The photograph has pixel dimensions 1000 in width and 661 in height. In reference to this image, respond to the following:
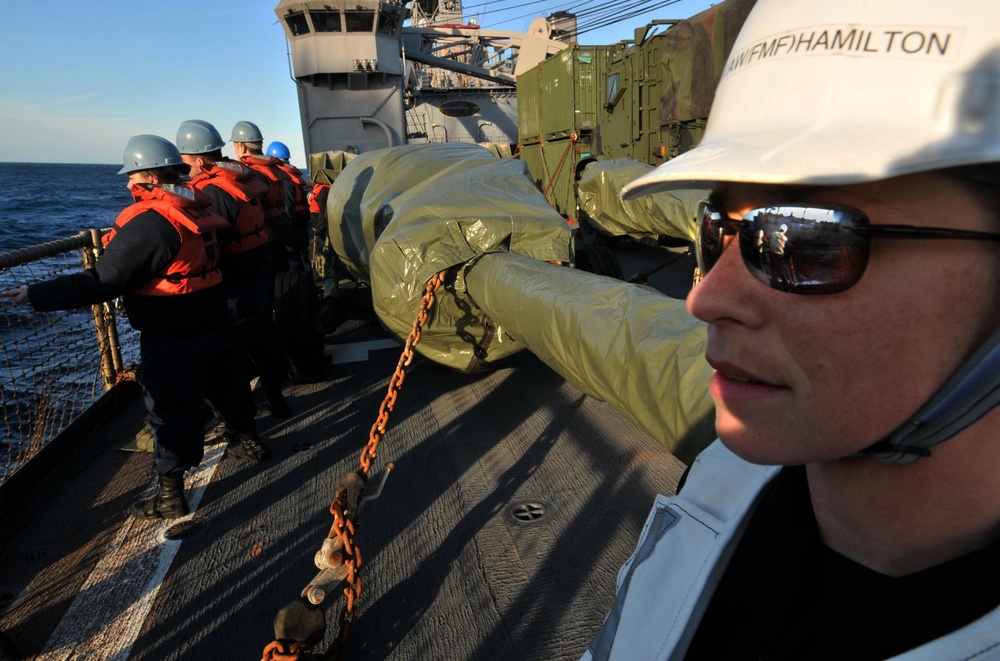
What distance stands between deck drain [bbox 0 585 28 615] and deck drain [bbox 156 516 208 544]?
578mm

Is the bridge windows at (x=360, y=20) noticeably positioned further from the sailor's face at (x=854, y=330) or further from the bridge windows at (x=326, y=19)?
the sailor's face at (x=854, y=330)

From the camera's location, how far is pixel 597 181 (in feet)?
22.4

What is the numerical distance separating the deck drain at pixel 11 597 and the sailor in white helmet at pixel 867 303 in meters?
3.21

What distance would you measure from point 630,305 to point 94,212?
50.7 meters

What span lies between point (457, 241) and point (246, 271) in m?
1.99

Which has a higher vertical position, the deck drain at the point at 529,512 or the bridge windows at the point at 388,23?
the bridge windows at the point at 388,23

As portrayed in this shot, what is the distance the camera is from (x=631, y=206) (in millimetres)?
5918

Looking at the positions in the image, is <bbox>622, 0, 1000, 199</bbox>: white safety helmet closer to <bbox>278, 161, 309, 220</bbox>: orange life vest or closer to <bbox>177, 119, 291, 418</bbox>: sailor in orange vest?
<bbox>177, 119, 291, 418</bbox>: sailor in orange vest

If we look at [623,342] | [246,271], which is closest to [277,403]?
[246,271]

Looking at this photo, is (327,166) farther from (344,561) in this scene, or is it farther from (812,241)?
(812,241)

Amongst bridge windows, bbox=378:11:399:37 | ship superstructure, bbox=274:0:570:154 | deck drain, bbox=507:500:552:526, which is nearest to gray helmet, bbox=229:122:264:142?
deck drain, bbox=507:500:552:526

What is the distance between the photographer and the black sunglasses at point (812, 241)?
73 cm

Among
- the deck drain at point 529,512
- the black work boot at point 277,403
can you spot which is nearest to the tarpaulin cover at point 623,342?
the deck drain at point 529,512

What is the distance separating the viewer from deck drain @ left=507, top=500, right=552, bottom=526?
10.4 ft
